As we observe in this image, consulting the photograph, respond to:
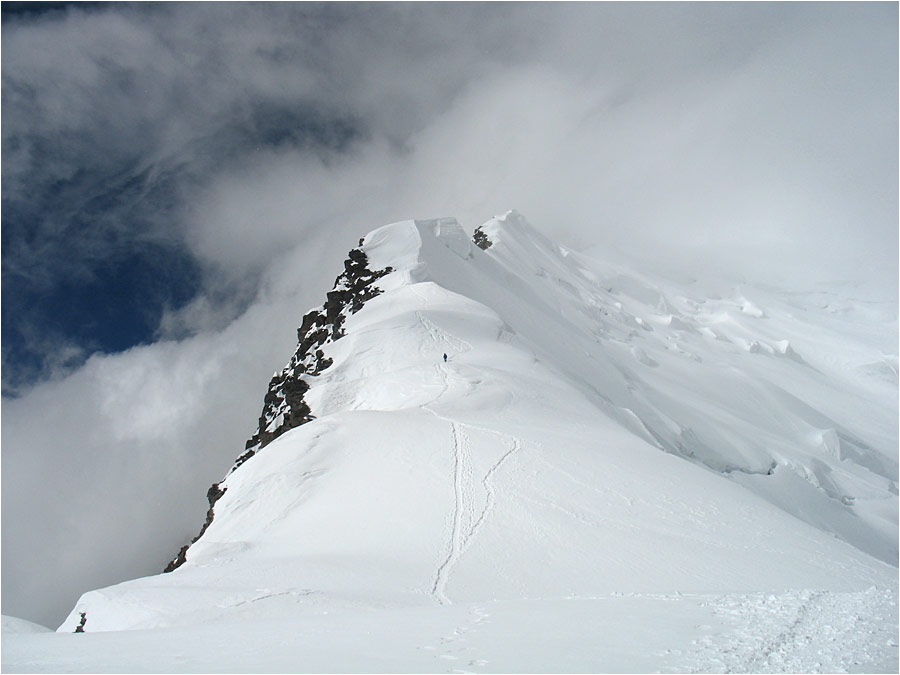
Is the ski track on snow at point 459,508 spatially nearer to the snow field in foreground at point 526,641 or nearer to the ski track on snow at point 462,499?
the ski track on snow at point 462,499

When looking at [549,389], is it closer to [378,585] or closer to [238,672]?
[378,585]

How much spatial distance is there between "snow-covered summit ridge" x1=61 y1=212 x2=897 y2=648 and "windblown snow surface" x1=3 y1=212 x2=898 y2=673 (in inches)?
3.6

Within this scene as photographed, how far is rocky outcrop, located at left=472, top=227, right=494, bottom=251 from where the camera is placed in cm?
7425

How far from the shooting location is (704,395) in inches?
2015

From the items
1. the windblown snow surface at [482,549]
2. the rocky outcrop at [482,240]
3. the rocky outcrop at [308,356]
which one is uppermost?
the rocky outcrop at [482,240]

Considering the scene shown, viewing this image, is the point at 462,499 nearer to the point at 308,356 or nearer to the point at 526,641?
the point at 526,641

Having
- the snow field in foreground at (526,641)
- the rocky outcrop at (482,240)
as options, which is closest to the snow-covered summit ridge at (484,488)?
the snow field in foreground at (526,641)

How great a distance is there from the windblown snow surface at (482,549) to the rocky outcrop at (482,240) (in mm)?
38283

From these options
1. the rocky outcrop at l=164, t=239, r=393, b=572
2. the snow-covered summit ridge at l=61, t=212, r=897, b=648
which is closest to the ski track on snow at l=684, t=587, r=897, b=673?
the snow-covered summit ridge at l=61, t=212, r=897, b=648

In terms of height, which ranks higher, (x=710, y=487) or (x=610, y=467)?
(x=610, y=467)

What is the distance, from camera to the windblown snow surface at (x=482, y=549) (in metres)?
5.50

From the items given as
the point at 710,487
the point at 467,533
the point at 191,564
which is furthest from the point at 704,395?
the point at 191,564

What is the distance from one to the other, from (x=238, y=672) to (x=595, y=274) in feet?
335

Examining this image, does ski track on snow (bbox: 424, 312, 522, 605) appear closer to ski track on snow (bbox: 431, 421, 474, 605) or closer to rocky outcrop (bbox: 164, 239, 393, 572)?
ski track on snow (bbox: 431, 421, 474, 605)
